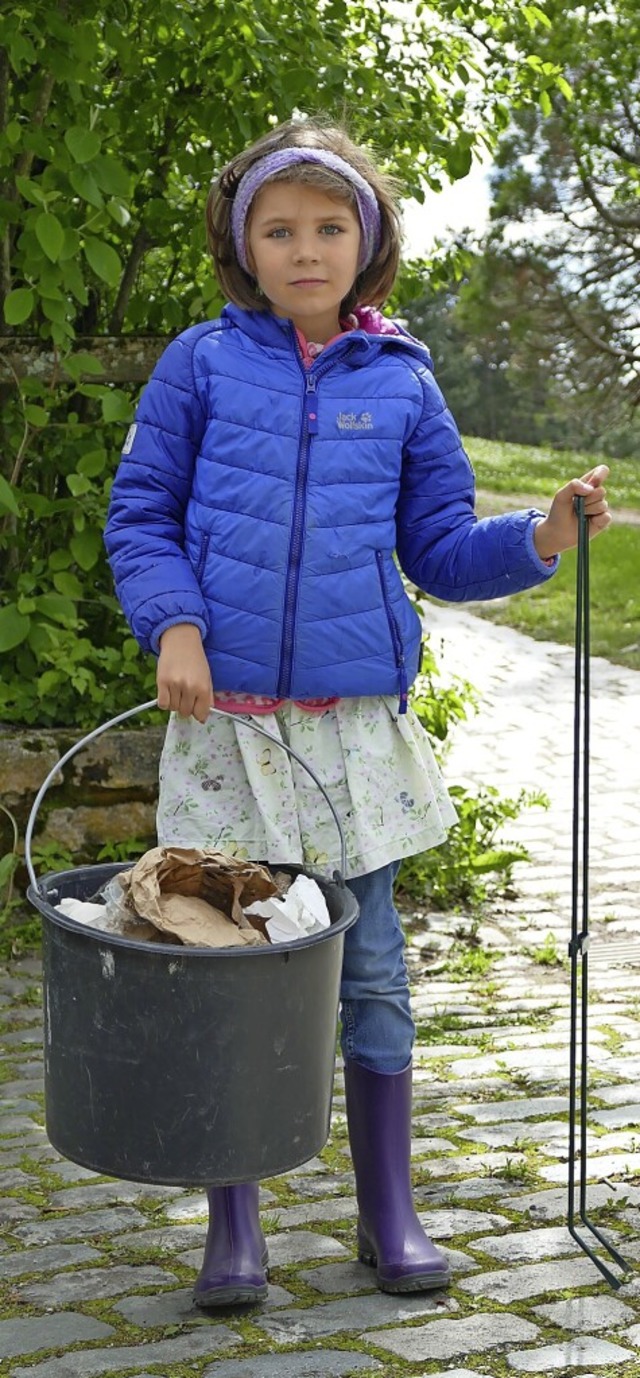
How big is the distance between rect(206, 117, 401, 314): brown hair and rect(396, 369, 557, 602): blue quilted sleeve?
0.18 meters

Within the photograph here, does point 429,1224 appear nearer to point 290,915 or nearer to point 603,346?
point 290,915

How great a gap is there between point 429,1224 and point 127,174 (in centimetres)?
282

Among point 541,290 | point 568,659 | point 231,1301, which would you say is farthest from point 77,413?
point 541,290

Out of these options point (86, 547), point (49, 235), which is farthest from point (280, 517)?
point (86, 547)

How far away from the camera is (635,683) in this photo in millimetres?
9750

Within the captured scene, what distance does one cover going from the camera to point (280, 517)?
2729 millimetres

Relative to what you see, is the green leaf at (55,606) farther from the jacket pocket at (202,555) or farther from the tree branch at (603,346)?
the tree branch at (603,346)

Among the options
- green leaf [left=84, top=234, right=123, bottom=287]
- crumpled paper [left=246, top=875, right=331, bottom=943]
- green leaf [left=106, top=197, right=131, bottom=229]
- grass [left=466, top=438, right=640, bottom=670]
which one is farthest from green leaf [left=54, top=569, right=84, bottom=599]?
grass [left=466, top=438, right=640, bottom=670]

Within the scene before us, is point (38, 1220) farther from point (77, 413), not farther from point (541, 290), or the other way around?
point (541, 290)

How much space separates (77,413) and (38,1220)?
Result: 9.80 feet

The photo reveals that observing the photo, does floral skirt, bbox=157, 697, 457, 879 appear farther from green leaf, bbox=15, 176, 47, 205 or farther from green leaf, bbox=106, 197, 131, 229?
green leaf, bbox=15, 176, 47, 205

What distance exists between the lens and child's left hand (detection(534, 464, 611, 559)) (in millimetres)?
2682

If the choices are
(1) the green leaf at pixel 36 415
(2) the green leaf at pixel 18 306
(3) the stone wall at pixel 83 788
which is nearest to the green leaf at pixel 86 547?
(1) the green leaf at pixel 36 415

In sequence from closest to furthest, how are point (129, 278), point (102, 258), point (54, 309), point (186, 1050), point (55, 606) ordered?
1. point (186, 1050)
2. point (102, 258)
3. point (54, 309)
4. point (55, 606)
5. point (129, 278)
